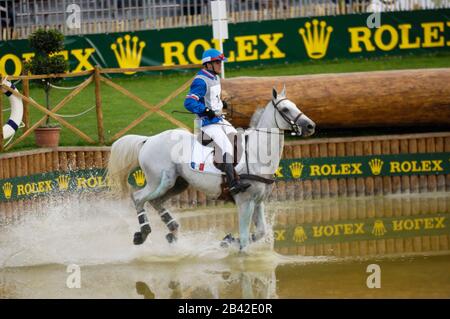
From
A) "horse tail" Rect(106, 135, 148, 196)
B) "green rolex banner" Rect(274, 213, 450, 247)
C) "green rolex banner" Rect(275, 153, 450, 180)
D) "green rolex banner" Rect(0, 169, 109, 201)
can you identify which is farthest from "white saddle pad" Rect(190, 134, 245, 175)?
"green rolex banner" Rect(275, 153, 450, 180)

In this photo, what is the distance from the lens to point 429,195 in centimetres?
1745

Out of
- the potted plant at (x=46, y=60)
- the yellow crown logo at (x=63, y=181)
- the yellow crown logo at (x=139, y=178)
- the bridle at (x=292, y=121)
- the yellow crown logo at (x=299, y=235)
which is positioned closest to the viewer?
the bridle at (x=292, y=121)

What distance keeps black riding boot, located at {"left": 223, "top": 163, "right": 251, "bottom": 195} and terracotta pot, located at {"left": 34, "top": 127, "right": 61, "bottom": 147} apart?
5.78m

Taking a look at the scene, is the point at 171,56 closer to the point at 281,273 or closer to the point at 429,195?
the point at 429,195

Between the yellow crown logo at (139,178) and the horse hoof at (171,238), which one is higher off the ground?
the yellow crown logo at (139,178)

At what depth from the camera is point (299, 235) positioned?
1441 centimetres

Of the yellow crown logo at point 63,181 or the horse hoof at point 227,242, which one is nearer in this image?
the horse hoof at point 227,242

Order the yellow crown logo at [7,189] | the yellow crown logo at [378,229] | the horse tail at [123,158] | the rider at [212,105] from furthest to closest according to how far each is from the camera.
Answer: the yellow crown logo at [7,189]
the yellow crown logo at [378,229]
the horse tail at [123,158]
the rider at [212,105]

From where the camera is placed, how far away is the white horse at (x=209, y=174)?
12.9 m

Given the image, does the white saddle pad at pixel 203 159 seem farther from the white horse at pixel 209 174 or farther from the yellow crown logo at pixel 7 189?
the yellow crown logo at pixel 7 189

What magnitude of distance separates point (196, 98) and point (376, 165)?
564 centimetres

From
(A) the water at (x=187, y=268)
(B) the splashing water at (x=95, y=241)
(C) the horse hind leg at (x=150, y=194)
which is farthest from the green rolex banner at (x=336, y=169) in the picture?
(C) the horse hind leg at (x=150, y=194)

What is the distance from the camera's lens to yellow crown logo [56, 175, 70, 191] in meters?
17.3

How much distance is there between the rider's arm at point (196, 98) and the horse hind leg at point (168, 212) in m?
1.33
